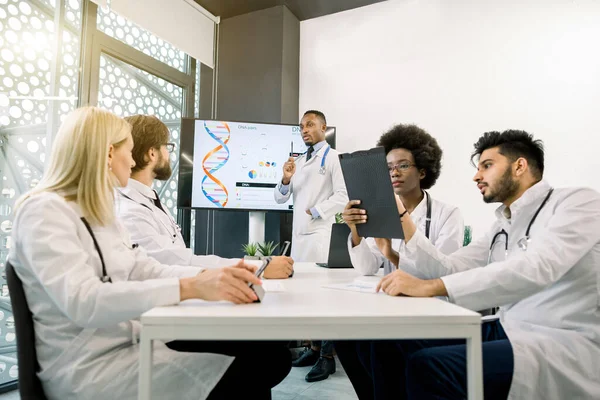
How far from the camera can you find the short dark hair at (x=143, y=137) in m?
1.96

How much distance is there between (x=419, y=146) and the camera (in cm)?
222

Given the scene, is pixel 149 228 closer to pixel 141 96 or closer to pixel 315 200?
pixel 315 200

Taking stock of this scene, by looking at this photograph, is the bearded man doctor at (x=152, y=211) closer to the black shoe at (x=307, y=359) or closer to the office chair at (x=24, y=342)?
the office chair at (x=24, y=342)

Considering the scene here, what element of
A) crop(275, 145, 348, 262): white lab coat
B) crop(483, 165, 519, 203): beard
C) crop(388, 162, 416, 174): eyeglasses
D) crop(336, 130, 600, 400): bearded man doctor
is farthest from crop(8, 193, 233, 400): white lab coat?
crop(275, 145, 348, 262): white lab coat

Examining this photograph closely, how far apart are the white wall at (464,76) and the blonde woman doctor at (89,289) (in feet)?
9.83

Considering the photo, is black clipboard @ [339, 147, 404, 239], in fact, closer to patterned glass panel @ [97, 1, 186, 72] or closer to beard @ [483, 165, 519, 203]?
beard @ [483, 165, 519, 203]

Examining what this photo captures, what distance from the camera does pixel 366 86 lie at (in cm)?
409

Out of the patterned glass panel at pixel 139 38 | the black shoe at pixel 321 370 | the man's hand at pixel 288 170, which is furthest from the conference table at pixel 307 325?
the patterned glass panel at pixel 139 38

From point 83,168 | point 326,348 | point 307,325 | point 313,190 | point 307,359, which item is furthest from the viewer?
point 313,190

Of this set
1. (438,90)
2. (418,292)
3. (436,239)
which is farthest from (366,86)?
(418,292)

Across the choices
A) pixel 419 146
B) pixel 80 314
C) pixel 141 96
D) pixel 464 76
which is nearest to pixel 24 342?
pixel 80 314

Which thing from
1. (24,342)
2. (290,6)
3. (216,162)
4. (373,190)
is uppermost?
(290,6)

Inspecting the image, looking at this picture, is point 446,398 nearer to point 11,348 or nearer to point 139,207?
point 139,207

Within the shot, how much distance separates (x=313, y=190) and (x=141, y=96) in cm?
166
